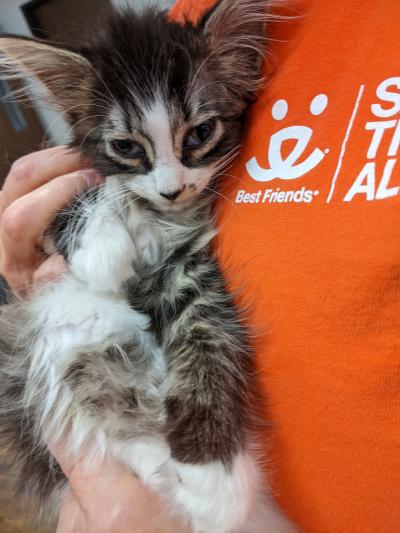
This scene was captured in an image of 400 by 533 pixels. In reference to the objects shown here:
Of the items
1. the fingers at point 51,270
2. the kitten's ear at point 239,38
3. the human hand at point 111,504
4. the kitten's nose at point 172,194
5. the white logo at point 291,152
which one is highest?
the kitten's ear at point 239,38

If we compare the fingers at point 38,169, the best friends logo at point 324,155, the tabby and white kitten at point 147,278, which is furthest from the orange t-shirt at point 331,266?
the fingers at point 38,169

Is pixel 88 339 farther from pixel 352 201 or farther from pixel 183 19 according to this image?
pixel 183 19

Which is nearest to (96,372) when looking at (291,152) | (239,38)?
(291,152)

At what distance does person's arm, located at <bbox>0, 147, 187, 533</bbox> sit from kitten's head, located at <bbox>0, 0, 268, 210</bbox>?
209mm

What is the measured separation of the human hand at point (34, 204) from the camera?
4.09 feet

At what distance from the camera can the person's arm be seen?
3.23ft

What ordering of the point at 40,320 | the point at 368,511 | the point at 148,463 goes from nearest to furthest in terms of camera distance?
the point at 368,511, the point at 148,463, the point at 40,320

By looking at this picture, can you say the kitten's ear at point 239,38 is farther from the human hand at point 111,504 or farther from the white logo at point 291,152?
the human hand at point 111,504

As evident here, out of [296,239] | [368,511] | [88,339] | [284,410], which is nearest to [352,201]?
[296,239]

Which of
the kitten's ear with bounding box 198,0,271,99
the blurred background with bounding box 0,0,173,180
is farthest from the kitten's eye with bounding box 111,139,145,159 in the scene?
the blurred background with bounding box 0,0,173,180

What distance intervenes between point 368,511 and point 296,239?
1.47 ft

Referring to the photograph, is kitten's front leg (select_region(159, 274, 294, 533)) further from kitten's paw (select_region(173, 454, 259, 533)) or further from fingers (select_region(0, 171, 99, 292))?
fingers (select_region(0, 171, 99, 292))

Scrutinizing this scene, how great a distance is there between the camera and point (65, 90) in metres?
1.25

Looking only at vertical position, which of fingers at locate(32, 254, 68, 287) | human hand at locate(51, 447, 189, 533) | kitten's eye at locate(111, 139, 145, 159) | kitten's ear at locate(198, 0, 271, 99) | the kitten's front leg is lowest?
human hand at locate(51, 447, 189, 533)
